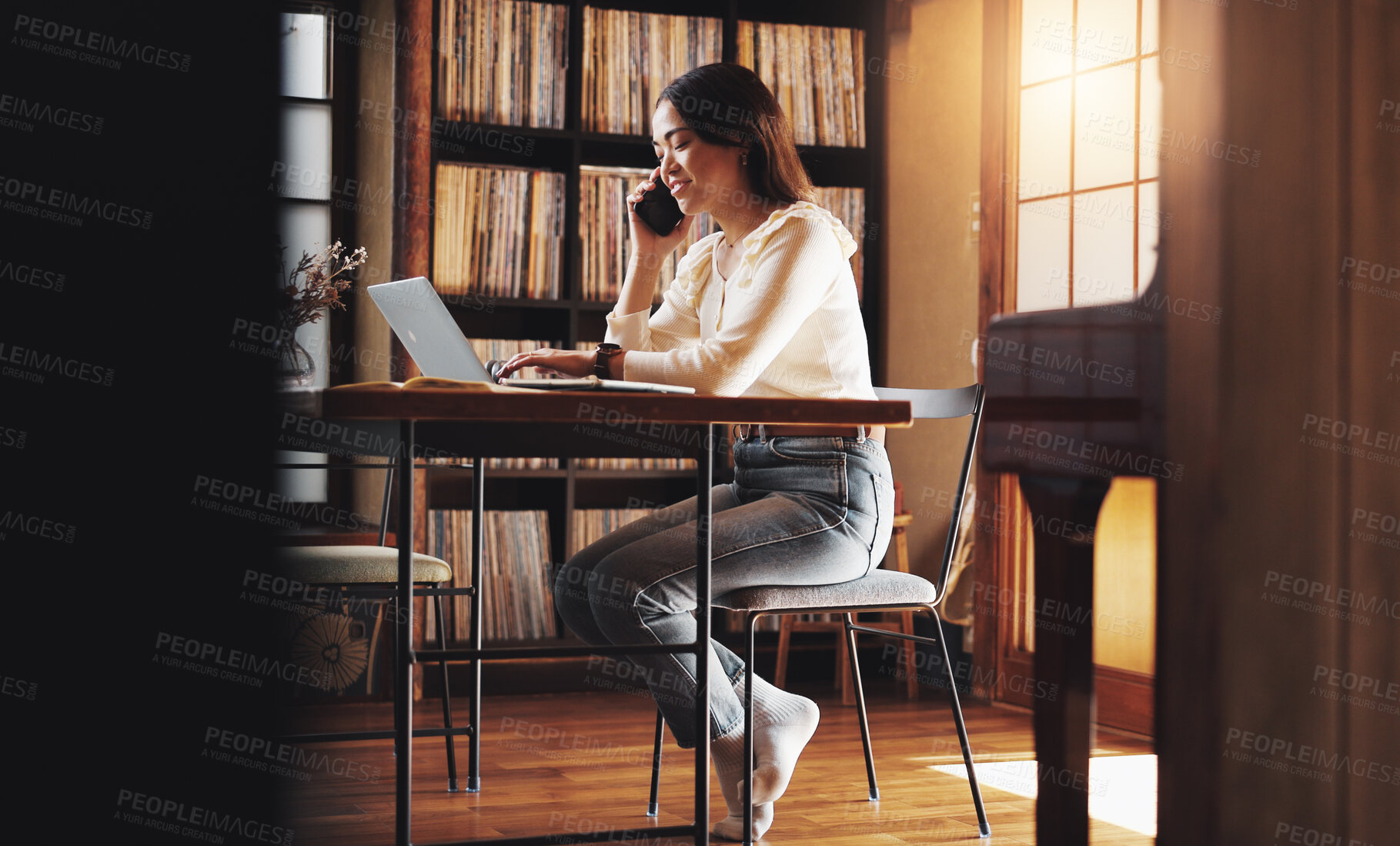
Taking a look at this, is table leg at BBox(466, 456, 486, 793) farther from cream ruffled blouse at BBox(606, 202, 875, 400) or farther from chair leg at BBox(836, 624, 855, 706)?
chair leg at BBox(836, 624, 855, 706)

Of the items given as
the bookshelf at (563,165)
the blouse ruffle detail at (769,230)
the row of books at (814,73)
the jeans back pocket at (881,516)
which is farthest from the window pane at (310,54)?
the jeans back pocket at (881,516)

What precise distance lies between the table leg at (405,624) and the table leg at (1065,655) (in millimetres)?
947

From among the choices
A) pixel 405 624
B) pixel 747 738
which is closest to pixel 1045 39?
pixel 747 738

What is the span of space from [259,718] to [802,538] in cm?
95

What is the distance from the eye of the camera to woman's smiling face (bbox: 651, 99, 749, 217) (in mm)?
2029

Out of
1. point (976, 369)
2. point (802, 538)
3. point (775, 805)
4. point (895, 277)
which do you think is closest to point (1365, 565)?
point (802, 538)

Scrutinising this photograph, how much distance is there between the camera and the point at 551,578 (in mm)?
3539

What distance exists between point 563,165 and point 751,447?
6.68ft

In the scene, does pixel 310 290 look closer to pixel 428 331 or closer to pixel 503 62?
pixel 503 62

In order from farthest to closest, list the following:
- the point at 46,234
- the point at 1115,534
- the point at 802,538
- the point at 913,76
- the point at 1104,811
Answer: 1. the point at 913,76
2. the point at 1115,534
3. the point at 1104,811
4. the point at 802,538
5. the point at 46,234

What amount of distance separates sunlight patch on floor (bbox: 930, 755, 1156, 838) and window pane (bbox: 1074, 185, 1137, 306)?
116cm

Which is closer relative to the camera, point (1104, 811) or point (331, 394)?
point (331, 394)

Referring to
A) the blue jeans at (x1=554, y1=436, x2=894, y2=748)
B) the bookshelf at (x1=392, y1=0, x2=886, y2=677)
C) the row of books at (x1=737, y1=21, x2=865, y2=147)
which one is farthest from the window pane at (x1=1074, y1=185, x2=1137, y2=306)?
the blue jeans at (x1=554, y1=436, x2=894, y2=748)

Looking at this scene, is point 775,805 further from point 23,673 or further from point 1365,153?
point 1365,153
